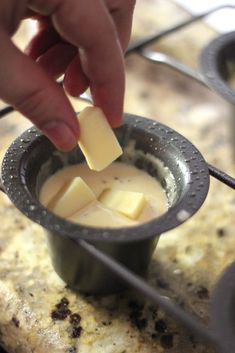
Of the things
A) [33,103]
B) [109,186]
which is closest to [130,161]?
[109,186]

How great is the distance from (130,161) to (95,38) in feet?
0.86

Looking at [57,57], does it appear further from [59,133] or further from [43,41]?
[59,133]

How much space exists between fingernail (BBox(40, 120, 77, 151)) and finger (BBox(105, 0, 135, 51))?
17 cm

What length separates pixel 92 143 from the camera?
704 millimetres

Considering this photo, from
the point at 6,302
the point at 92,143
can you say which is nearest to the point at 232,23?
the point at 92,143

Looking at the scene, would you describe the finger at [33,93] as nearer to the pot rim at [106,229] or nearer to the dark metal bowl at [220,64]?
the pot rim at [106,229]

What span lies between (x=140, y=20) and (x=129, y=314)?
0.75 metres

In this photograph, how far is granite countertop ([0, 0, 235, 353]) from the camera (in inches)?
28.4

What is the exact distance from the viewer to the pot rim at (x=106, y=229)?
646mm

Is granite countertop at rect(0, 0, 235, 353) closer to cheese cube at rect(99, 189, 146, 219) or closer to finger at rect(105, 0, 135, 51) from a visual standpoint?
cheese cube at rect(99, 189, 146, 219)

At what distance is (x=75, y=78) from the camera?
0.75 metres

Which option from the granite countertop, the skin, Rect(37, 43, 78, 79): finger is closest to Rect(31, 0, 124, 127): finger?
the skin

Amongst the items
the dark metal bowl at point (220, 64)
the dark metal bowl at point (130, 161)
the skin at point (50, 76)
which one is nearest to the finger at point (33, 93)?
the skin at point (50, 76)

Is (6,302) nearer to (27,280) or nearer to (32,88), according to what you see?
(27,280)
